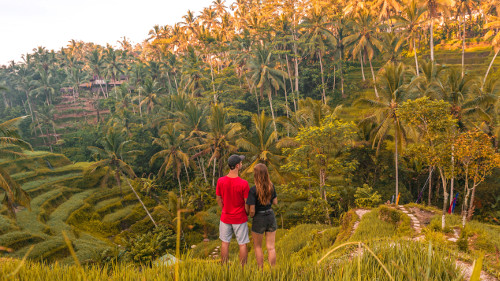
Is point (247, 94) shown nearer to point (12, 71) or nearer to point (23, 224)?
point (23, 224)

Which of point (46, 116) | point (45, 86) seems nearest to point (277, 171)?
point (46, 116)

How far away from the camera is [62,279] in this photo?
6.89 ft

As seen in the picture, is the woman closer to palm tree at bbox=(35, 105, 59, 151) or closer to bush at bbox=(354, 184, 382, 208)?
bush at bbox=(354, 184, 382, 208)

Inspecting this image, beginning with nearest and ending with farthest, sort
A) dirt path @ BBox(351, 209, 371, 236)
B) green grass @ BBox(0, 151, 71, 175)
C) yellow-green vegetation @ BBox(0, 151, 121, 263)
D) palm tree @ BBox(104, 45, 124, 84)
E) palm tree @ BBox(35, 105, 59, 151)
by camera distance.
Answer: dirt path @ BBox(351, 209, 371, 236)
yellow-green vegetation @ BBox(0, 151, 121, 263)
green grass @ BBox(0, 151, 71, 175)
palm tree @ BBox(35, 105, 59, 151)
palm tree @ BBox(104, 45, 124, 84)

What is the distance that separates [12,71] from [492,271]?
67306 mm

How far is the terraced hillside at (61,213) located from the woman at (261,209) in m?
10.9

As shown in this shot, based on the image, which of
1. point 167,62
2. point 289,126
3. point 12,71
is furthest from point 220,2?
point 12,71

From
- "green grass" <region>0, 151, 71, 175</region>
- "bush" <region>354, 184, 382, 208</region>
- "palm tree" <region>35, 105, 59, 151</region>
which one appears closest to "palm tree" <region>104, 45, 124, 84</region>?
"palm tree" <region>35, 105, 59, 151</region>

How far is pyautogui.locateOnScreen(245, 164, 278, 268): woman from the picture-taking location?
11.4ft

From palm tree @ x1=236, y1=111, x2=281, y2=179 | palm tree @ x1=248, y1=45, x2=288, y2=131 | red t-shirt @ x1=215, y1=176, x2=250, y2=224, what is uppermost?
palm tree @ x1=248, y1=45, x2=288, y2=131

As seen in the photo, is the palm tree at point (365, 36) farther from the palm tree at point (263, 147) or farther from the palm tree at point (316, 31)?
the palm tree at point (263, 147)

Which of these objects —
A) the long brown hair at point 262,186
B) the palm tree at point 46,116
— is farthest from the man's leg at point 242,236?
the palm tree at point 46,116

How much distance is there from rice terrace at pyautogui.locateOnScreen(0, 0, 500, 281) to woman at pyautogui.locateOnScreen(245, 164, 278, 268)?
0.06ft

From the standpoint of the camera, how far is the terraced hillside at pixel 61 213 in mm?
13227
